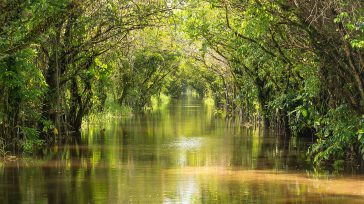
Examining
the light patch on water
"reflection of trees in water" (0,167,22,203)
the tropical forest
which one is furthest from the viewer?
the light patch on water

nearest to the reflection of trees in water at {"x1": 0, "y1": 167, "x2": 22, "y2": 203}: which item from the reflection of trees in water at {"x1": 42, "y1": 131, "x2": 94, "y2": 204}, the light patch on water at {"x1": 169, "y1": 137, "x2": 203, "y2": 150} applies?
the reflection of trees in water at {"x1": 42, "y1": 131, "x2": 94, "y2": 204}

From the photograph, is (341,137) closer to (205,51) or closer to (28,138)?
(205,51)

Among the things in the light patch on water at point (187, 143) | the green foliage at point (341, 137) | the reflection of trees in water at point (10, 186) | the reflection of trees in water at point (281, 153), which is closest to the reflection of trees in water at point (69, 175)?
the reflection of trees in water at point (10, 186)

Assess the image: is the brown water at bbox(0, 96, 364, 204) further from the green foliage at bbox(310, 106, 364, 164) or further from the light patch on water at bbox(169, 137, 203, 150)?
the green foliage at bbox(310, 106, 364, 164)

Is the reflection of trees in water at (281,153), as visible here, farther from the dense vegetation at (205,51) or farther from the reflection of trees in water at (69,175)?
the reflection of trees in water at (69,175)

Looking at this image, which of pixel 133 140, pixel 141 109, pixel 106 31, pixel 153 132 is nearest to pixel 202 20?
pixel 106 31

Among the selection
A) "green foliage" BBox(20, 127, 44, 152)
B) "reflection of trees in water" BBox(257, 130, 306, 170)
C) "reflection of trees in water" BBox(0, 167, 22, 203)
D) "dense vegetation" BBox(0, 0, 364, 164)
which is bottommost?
"reflection of trees in water" BBox(0, 167, 22, 203)

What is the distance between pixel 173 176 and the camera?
1703cm

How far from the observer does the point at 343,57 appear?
698 inches

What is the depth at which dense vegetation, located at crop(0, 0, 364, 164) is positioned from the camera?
56.1 feet

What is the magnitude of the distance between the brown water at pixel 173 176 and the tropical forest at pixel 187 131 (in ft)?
0.14

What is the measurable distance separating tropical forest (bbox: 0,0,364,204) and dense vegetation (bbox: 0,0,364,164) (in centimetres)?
6

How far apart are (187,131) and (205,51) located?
27.7ft

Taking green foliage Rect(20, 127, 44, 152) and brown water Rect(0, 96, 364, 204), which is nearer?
brown water Rect(0, 96, 364, 204)
